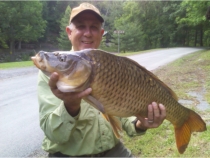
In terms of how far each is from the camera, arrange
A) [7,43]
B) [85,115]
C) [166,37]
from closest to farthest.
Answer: [85,115]
[7,43]
[166,37]

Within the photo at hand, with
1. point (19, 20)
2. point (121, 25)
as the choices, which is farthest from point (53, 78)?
point (121, 25)

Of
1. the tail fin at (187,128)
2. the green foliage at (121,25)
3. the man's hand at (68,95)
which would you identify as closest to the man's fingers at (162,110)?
the tail fin at (187,128)

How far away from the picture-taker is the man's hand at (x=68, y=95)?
1462 mm

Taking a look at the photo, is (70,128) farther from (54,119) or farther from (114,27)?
(114,27)

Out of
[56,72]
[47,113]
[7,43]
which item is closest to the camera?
[56,72]

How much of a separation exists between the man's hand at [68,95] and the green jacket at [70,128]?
0.06m

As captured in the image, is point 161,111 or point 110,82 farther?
point 161,111

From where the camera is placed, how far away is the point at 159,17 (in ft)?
157

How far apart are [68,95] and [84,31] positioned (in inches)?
35.6

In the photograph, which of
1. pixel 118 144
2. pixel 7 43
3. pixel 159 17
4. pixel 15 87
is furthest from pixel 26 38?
pixel 118 144

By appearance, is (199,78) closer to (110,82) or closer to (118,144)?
(118,144)

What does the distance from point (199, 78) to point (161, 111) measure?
745cm

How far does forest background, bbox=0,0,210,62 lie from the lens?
3550 cm

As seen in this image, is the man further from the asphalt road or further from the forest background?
the forest background
